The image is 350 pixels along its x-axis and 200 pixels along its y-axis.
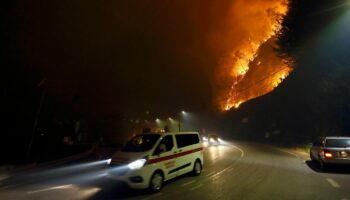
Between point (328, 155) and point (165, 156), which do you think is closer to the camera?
point (165, 156)

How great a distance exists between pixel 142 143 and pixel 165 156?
3.57 feet

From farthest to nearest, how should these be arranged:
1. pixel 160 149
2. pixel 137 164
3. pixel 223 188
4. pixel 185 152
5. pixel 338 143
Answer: pixel 338 143
pixel 185 152
pixel 160 149
pixel 223 188
pixel 137 164

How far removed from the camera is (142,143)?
13625mm

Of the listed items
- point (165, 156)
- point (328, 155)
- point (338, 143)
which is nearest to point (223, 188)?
point (165, 156)

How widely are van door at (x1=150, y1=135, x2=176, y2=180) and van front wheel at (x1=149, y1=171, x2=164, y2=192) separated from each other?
0.84 feet

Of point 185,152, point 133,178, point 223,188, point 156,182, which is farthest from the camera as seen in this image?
point 185,152

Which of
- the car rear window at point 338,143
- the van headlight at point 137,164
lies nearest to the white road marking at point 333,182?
the car rear window at point 338,143

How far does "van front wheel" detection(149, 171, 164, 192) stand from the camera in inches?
476

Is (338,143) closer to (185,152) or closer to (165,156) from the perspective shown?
(185,152)

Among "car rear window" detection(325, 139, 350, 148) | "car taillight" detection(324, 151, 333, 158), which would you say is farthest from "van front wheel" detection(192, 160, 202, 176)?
"car rear window" detection(325, 139, 350, 148)

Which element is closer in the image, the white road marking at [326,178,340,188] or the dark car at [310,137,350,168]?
the white road marking at [326,178,340,188]

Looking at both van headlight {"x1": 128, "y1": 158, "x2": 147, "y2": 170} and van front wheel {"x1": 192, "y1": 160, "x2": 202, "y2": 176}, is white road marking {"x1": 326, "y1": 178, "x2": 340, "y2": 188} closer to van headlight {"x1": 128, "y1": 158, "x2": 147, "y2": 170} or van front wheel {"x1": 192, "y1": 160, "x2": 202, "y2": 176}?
van front wheel {"x1": 192, "y1": 160, "x2": 202, "y2": 176}

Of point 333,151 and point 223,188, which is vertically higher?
point 333,151

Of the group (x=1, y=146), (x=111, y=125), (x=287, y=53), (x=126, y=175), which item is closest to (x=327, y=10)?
(x=287, y=53)
